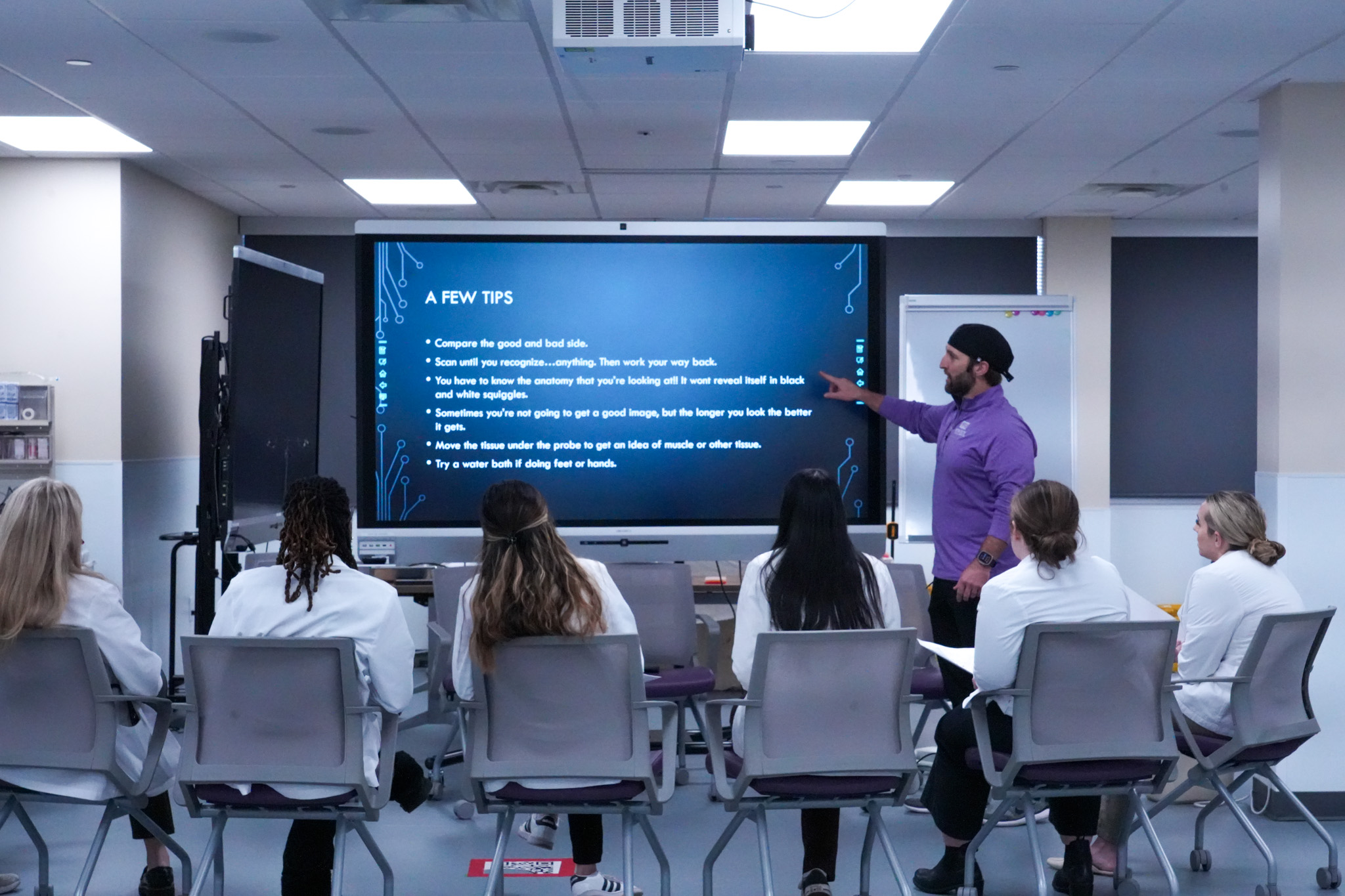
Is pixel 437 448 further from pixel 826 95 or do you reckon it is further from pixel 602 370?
pixel 826 95

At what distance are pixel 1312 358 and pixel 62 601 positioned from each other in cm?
426

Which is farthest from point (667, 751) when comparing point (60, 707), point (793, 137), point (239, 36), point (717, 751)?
point (793, 137)

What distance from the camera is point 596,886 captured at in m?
3.23

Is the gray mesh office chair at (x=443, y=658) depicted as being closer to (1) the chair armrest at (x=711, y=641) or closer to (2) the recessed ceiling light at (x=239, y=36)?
(1) the chair armrest at (x=711, y=641)

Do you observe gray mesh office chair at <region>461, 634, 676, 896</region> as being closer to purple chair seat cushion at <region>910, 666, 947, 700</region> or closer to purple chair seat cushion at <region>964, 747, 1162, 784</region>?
purple chair seat cushion at <region>964, 747, 1162, 784</region>

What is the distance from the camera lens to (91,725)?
112 inches

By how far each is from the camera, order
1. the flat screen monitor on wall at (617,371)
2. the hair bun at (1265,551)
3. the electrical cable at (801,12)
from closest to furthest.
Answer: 1. the hair bun at (1265,551)
2. the electrical cable at (801,12)
3. the flat screen monitor on wall at (617,371)

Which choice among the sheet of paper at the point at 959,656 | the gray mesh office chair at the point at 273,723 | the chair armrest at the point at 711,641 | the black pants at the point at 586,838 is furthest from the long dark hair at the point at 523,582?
the chair armrest at the point at 711,641

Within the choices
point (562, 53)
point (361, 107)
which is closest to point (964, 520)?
point (562, 53)

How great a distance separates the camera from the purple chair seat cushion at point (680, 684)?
13.1 ft

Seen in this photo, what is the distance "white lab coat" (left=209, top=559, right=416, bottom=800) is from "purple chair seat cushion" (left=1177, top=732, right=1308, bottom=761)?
209 centimetres

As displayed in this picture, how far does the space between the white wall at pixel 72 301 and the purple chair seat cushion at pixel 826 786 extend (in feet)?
15.0

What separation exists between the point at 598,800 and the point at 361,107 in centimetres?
349

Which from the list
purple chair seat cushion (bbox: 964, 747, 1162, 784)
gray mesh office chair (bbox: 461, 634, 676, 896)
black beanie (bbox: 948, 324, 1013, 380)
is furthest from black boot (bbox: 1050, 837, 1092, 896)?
black beanie (bbox: 948, 324, 1013, 380)
